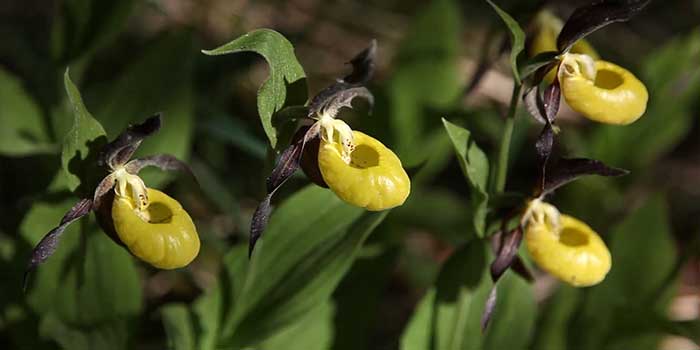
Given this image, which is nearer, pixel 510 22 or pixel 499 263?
pixel 510 22

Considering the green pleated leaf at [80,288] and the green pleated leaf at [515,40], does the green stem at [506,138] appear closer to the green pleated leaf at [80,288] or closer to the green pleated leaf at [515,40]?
the green pleated leaf at [515,40]

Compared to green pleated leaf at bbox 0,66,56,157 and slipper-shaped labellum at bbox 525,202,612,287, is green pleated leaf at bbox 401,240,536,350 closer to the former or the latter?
slipper-shaped labellum at bbox 525,202,612,287

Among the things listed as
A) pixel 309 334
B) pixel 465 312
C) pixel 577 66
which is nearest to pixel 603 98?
pixel 577 66

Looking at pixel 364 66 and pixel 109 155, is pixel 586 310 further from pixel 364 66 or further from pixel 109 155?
pixel 109 155

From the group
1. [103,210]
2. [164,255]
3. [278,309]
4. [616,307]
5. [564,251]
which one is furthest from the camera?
[616,307]

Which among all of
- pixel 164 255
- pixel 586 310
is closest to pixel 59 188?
pixel 164 255

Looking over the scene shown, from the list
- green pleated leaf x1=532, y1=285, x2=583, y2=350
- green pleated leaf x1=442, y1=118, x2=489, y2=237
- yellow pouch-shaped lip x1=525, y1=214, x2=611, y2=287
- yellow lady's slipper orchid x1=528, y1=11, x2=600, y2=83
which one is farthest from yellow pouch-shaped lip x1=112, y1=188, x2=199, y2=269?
green pleated leaf x1=532, y1=285, x2=583, y2=350

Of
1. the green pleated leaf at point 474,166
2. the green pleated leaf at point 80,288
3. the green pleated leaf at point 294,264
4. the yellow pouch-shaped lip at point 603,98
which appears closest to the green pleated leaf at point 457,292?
the green pleated leaf at point 474,166
